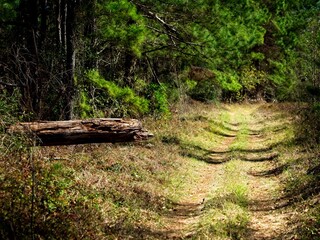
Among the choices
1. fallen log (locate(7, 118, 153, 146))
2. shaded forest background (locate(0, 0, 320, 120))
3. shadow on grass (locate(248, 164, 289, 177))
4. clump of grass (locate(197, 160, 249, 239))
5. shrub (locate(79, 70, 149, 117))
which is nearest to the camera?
fallen log (locate(7, 118, 153, 146))

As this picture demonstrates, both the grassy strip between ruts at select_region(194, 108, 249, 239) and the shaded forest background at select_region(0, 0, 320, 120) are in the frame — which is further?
the shaded forest background at select_region(0, 0, 320, 120)

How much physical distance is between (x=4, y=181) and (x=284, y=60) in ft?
87.0

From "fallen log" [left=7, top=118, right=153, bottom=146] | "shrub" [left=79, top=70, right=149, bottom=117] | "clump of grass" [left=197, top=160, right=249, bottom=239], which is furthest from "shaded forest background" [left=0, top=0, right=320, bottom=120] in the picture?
"clump of grass" [left=197, top=160, right=249, bottom=239]

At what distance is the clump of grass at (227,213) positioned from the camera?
841cm

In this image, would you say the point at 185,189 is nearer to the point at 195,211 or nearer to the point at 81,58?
the point at 195,211

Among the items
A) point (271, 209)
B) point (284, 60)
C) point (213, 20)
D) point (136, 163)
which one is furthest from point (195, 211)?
point (284, 60)

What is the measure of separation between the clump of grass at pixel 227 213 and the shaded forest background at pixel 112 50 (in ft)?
12.3

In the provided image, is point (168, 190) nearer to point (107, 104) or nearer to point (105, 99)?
point (105, 99)

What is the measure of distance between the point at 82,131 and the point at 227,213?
342 cm

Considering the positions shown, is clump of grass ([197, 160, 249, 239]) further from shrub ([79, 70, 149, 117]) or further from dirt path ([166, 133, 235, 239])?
shrub ([79, 70, 149, 117])

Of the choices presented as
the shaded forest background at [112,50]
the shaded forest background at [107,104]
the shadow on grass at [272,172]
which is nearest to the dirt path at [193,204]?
the shaded forest background at [107,104]

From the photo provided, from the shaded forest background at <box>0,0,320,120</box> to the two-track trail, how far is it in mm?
2700

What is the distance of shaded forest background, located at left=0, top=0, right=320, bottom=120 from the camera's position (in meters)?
11.4

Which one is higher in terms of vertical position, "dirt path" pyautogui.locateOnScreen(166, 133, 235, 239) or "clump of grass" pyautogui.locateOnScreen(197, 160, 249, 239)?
"clump of grass" pyautogui.locateOnScreen(197, 160, 249, 239)
